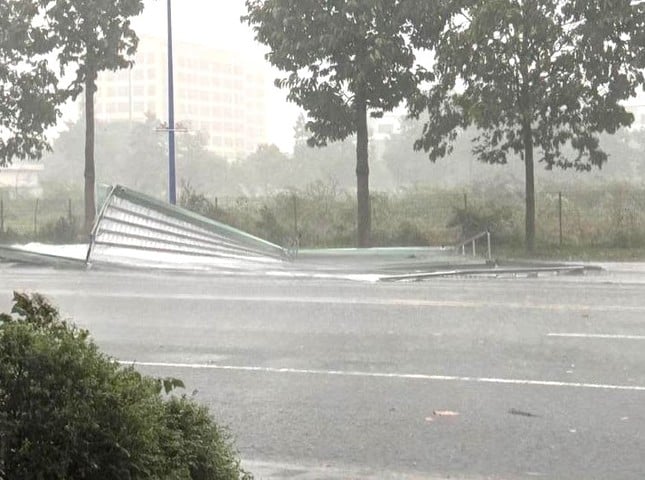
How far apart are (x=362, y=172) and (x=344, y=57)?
10.1 feet

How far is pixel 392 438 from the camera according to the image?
→ 632 centimetres

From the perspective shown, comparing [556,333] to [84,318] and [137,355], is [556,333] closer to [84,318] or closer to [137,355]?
[137,355]

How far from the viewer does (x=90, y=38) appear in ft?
91.9

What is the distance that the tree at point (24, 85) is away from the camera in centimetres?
2778

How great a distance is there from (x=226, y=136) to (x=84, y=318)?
14669cm

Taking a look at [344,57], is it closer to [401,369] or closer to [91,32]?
[91,32]

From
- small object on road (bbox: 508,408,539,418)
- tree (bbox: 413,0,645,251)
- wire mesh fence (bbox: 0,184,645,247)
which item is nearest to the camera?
small object on road (bbox: 508,408,539,418)

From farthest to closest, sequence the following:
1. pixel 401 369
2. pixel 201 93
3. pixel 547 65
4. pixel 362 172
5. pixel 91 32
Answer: pixel 201 93, pixel 91 32, pixel 362 172, pixel 547 65, pixel 401 369

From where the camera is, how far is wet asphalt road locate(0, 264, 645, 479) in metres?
5.96

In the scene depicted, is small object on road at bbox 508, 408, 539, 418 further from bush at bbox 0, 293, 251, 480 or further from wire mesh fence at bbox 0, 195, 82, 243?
wire mesh fence at bbox 0, 195, 82, 243

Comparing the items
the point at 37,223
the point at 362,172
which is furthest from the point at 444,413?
the point at 37,223

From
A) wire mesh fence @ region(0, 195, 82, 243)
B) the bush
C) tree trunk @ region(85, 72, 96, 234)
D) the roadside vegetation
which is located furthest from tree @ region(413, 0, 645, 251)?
the bush

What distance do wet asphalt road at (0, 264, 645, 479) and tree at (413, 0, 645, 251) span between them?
9198mm

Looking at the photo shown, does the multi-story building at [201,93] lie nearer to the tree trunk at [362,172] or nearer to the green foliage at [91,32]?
the green foliage at [91,32]
